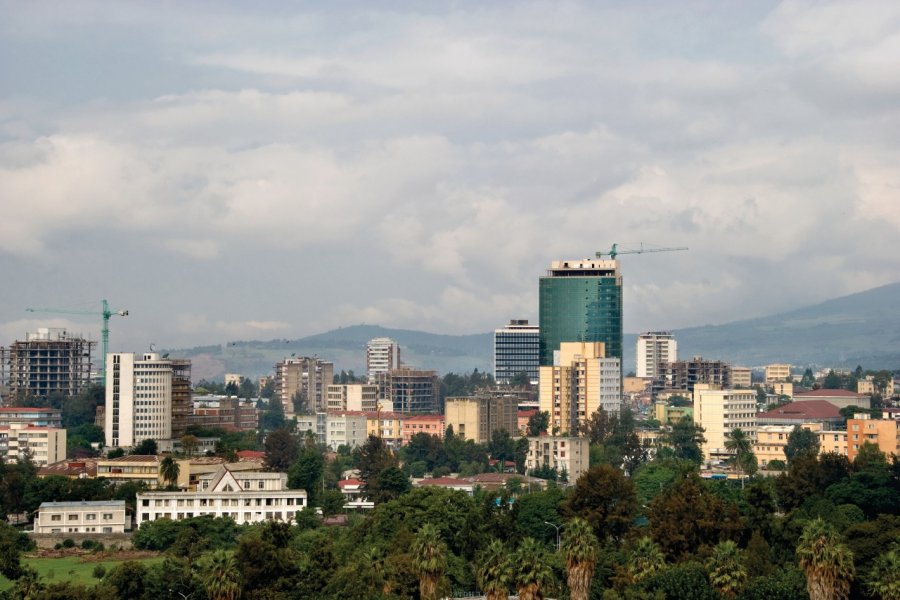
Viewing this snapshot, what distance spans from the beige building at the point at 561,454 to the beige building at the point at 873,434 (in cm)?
2451

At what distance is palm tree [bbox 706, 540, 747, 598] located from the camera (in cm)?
6512

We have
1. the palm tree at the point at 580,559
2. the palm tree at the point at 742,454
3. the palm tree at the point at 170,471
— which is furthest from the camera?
the palm tree at the point at 742,454

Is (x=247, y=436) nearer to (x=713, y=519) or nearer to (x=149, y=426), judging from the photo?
(x=149, y=426)

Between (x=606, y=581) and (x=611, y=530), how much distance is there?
50.0 ft

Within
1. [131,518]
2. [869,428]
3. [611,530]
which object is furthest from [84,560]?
[869,428]

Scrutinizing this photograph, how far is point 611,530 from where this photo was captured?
89.2m

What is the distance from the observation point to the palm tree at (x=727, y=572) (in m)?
65.1

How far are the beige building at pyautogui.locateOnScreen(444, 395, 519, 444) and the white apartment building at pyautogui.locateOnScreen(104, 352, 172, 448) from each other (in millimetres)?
34779

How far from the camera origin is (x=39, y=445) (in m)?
154

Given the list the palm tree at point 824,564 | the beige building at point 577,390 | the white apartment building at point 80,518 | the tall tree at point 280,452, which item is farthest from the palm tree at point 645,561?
the beige building at point 577,390

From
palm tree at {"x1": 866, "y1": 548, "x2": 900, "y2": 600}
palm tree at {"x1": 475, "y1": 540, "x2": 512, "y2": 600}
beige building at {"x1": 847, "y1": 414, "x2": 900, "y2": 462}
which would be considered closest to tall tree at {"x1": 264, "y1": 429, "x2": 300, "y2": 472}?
beige building at {"x1": 847, "y1": 414, "x2": 900, "y2": 462}

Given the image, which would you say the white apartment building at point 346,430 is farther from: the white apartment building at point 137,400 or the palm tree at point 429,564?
the palm tree at point 429,564

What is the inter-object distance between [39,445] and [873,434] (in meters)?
78.9

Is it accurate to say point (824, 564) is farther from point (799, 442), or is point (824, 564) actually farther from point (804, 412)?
point (804, 412)
